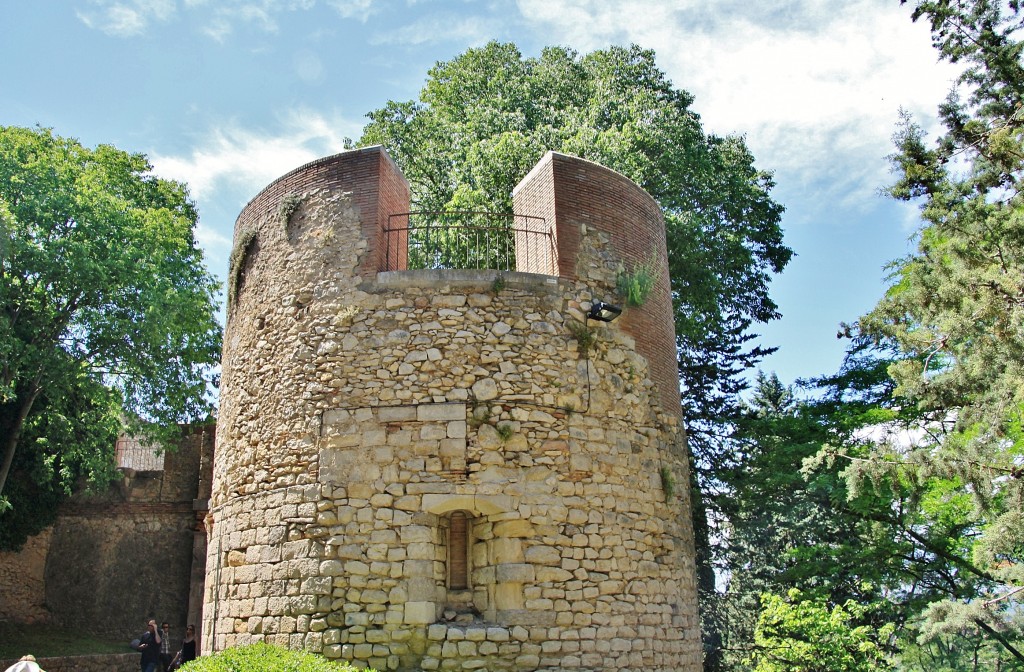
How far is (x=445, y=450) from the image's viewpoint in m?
9.05

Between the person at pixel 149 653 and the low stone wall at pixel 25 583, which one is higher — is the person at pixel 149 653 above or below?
below

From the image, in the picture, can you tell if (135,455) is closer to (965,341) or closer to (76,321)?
(76,321)

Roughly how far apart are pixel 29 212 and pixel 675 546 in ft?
45.5

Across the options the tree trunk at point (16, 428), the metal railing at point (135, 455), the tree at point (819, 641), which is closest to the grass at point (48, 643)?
the tree trunk at point (16, 428)

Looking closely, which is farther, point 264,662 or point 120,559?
point 120,559

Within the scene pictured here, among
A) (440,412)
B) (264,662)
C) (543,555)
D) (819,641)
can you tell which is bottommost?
(819,641)

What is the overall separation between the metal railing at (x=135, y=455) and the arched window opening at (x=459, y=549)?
13.0m

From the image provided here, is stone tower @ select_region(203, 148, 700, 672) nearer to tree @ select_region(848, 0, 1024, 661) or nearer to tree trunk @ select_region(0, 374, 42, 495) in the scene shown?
tree @ select_region(848, 0, 1024, 661)

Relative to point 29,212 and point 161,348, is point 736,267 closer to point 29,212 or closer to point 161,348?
point 161,348

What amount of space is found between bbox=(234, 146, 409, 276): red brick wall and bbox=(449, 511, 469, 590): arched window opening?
3.11 m

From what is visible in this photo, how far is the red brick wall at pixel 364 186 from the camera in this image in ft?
33.1

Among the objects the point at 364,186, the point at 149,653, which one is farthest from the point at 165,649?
the point at 364,186

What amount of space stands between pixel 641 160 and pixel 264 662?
43.3ft

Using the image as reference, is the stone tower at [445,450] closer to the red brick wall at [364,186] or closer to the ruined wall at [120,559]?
the red brick wall at [364,186]
